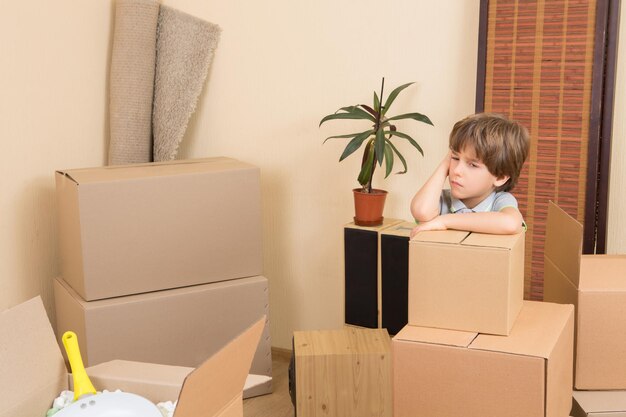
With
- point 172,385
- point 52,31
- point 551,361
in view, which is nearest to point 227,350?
point 172,385

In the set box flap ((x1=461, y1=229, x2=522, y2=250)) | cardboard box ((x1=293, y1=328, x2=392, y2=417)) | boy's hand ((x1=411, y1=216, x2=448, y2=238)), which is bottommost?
cardboard box ((x1=293, y1=328, x2=392, y2=417))

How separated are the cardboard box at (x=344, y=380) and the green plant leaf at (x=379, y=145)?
20.8 inches

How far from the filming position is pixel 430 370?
1563 millimetres

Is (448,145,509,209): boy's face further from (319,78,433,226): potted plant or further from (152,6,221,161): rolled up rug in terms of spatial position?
(152,6,221,161): rolled up rug

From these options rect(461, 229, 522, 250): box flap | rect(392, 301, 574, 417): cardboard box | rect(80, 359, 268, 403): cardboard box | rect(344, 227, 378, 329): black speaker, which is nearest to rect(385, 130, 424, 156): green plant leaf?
rect(344, 227, 378, 329): black speaker

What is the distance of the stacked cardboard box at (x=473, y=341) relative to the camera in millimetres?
1498

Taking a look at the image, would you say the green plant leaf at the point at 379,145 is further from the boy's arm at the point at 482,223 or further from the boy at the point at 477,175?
the boy's arm at the point at 482,223

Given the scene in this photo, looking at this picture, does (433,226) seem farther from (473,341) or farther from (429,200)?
(473,341)

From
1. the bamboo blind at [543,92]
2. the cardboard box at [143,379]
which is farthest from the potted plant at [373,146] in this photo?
the cardboard box at [143,379]

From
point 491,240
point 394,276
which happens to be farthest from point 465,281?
point 394,276

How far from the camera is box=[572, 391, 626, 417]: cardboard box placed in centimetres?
175

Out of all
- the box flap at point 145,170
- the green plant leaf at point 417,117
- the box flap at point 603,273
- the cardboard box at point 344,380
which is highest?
the green plant leaf at point 417,117

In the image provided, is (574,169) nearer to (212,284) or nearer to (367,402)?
(367,402)

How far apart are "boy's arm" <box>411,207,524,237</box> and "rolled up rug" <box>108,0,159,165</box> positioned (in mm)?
1246
